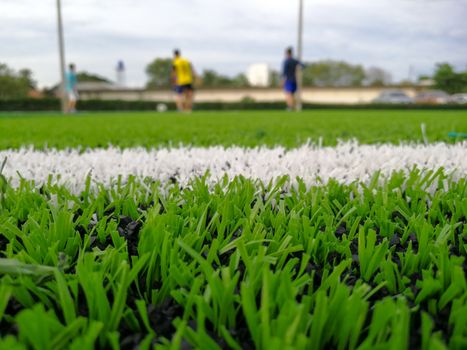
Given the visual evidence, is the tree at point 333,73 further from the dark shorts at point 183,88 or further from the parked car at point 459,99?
the dark shorts at point 183,88

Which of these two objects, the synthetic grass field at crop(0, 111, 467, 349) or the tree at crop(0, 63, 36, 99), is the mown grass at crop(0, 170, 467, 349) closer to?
the synthetic grass field at crop(0, 111, 467, 349)

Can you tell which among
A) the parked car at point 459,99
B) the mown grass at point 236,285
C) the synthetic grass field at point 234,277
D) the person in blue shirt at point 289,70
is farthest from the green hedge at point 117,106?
the mown grass at point 236,285

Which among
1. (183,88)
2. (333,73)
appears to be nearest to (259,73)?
(333,73)

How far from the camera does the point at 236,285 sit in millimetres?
958

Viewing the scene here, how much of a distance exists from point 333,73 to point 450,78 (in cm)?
7682

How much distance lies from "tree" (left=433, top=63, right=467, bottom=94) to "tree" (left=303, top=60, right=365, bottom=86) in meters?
69.3

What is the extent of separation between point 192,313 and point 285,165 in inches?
64.2

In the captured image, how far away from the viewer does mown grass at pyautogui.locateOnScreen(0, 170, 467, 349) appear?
716 mm

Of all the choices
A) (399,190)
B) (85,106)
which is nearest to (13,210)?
(399,190)

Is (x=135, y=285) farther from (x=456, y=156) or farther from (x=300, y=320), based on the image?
(x=456, y=156)

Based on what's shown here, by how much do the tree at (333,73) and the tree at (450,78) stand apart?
227 ft

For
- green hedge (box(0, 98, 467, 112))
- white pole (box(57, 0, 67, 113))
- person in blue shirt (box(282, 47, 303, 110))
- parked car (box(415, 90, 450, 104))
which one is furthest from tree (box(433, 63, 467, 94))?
parked car (box(415, 90, 450, 104))

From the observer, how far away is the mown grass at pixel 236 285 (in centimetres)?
72

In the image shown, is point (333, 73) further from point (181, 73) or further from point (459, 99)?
point (181, 73)
